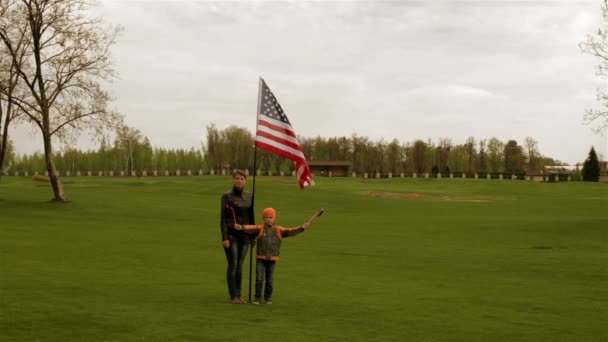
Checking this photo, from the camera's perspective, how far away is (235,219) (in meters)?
14.4

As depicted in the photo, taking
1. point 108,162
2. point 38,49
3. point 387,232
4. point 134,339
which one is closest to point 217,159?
point 108,162

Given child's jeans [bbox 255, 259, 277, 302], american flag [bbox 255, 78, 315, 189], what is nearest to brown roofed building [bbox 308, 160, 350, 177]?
american flag [bbox 255, 78, 315, 189]

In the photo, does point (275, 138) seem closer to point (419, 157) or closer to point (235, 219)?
point (235, 219)

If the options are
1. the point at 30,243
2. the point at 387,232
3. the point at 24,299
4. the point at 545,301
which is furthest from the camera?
the point at 387,232

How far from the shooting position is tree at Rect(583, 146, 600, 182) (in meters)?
135

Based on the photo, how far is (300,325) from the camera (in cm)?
1279

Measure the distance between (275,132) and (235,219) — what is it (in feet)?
8.38

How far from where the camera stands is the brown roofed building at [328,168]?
146113 mm

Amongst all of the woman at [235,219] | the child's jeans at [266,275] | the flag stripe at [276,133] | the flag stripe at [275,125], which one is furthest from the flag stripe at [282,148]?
the child's jeans at [266,275]

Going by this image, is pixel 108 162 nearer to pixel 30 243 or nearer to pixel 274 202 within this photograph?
pixel 274 202

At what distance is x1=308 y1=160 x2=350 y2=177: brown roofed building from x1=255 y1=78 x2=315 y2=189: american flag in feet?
415

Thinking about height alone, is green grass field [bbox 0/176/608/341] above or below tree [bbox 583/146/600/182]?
below

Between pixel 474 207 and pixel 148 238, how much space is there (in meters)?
36.0

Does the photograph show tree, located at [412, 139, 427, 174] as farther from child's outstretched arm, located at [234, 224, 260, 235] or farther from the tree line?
Answer: child's outstretched arm, located at [234, 224, 260, 235]
